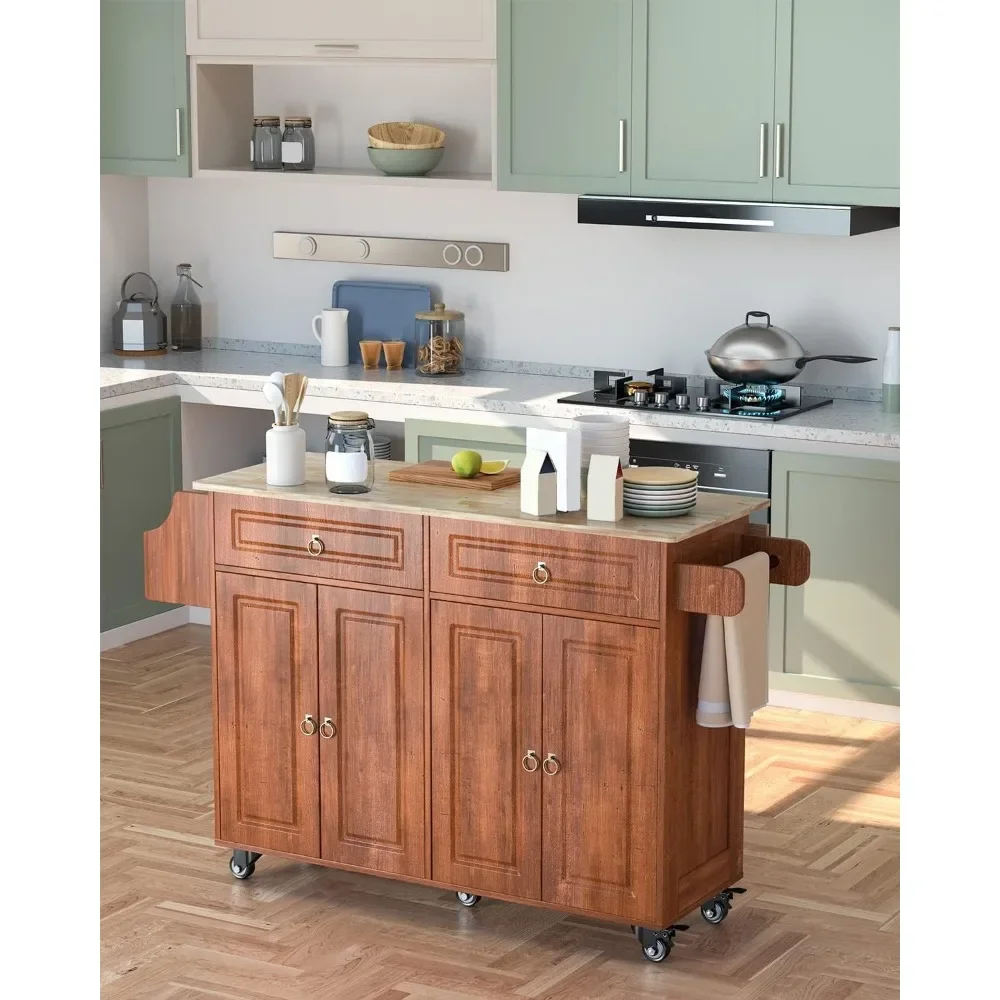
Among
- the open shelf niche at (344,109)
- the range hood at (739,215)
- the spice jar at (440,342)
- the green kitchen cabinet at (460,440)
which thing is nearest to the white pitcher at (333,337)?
the spice jar at (440,342)

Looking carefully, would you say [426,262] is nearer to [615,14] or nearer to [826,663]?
[615,14]

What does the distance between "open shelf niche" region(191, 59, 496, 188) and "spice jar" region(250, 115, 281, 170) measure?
0.06 metres

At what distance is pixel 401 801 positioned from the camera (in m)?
3.52

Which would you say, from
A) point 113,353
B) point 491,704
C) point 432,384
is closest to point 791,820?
point 491,704

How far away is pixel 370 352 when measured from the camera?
5848 mm

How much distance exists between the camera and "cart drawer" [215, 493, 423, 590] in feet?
11.3

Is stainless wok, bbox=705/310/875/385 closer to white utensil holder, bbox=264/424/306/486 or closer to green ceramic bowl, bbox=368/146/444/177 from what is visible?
green ceramic bowl, bbox=368/146/444/177

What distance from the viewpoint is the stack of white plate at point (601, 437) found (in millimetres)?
3412

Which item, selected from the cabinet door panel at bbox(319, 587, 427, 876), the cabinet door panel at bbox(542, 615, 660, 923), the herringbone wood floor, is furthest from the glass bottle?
the cabinet door panel at bbox(542, 615, 660, 923)

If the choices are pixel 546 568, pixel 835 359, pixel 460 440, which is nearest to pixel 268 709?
pixel 546 568

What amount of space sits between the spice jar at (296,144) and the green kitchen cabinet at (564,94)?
96cm

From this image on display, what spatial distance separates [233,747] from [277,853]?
28cm

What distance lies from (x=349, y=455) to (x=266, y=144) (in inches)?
107

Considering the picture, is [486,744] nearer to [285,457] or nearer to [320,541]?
[320,541]
